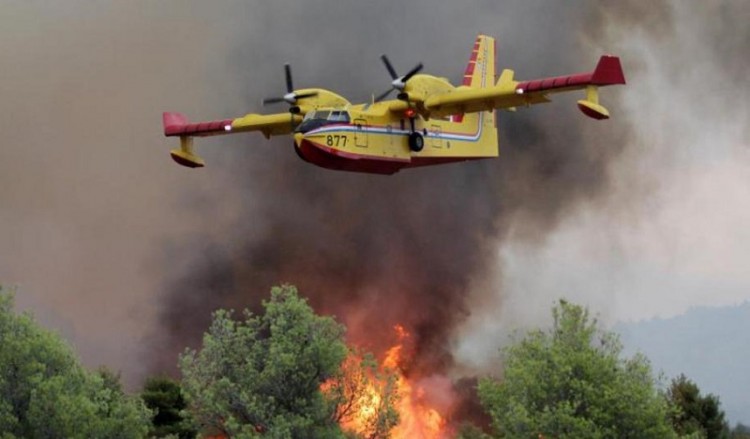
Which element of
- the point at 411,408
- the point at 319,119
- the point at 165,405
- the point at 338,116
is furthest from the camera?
the point at 411,408

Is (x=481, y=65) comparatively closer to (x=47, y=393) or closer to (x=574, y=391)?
(x=574, y=391)

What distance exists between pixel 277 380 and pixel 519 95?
1622cm

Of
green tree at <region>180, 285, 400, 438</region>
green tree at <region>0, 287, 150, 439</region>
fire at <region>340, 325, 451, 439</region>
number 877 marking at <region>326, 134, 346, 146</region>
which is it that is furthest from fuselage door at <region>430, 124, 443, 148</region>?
green tree at <region>0, 287, 150, 439</region>

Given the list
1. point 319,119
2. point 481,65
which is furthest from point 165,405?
point 481,65

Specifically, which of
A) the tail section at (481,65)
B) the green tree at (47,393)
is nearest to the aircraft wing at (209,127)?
the tail section at (481,65)

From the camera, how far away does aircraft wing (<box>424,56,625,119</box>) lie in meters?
60.4

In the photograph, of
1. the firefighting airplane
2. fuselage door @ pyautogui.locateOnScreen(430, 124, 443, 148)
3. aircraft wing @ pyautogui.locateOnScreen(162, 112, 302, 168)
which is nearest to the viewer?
the firefighting airplane

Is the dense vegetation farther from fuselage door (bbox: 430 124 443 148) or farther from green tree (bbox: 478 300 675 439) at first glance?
fuselage door (bbox: 430 124 443 148)

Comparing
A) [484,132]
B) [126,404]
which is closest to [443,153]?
[484,132]

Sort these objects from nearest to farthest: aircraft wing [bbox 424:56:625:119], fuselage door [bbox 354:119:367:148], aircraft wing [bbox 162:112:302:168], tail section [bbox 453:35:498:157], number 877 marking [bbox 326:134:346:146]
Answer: aircraft wing [bbox 424:56:625:119]
number 877 marking [bbox 326:134:346:146]
fuselage door [bbox 354:119:367:148]
aircraft wing [bbox 162:112:302:168]
tail section [bbox 453:35:498:157]

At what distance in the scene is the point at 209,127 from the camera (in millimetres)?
74062

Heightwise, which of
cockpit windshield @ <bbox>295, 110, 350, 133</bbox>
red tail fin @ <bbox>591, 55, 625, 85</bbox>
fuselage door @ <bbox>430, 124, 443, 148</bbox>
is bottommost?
red tail fin @ <bbox>591, 55, 625, 85</bbox>

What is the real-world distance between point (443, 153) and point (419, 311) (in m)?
12.4

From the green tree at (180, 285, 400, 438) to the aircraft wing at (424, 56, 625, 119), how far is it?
1171 cm
